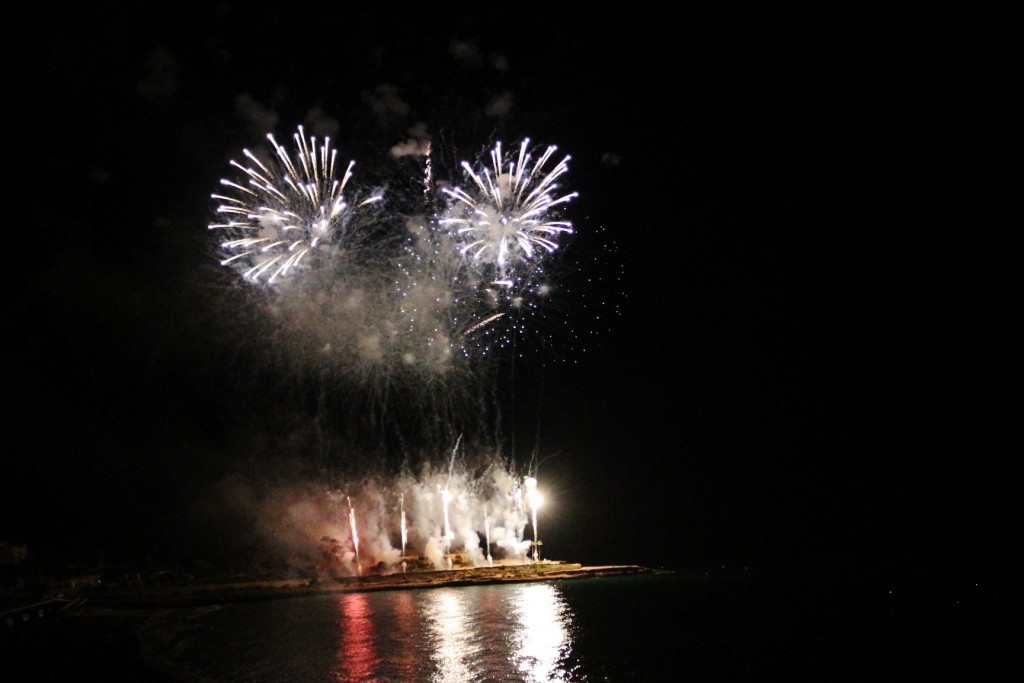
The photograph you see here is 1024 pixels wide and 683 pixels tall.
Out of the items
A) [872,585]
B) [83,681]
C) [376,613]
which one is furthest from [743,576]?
[83,681]

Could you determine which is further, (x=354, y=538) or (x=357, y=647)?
(x=354, y=538)

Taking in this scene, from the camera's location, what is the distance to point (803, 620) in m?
33.6

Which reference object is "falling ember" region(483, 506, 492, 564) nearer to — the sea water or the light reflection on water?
the sea water

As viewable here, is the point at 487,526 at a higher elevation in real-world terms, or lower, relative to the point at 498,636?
higher

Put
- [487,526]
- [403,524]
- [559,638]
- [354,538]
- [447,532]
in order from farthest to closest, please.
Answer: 1. [487,526]
2. [403,524]
3. [447,532]
4. [354,538]
5. [559,638]

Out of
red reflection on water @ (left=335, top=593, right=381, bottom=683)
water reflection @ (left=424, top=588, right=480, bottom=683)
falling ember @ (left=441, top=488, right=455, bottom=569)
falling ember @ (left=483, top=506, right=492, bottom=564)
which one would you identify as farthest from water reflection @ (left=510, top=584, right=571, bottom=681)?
falling ember @ (left=483, top=506, right=492, bottom=564)

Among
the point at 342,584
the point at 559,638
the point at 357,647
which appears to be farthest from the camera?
the point at 342,584

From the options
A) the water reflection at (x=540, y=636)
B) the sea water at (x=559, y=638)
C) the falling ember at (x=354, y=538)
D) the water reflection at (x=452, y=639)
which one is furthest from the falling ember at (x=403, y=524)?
the water reflection at (x=540, y=636)

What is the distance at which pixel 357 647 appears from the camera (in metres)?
25.7

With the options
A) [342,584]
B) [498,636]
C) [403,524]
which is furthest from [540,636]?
[403,524]

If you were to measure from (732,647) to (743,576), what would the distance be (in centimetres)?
3829

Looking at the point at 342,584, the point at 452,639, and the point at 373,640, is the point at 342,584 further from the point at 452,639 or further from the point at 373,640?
the point at 452,639

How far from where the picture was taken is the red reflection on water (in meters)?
20.9

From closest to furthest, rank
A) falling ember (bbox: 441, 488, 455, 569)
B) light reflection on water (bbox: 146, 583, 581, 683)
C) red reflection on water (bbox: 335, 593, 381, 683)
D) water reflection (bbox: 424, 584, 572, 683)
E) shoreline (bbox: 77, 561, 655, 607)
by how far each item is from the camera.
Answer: red reflection on water (bbox: 335, 593, 381, 683), water reflection (bbox: 424, 584, 572, 683), light reflection on water (bbox: 146, 583, 581, 683), shoreline (bbox: 77, 561, 655, 607), falling ember (bbox: 441, 488, 455, 569)
